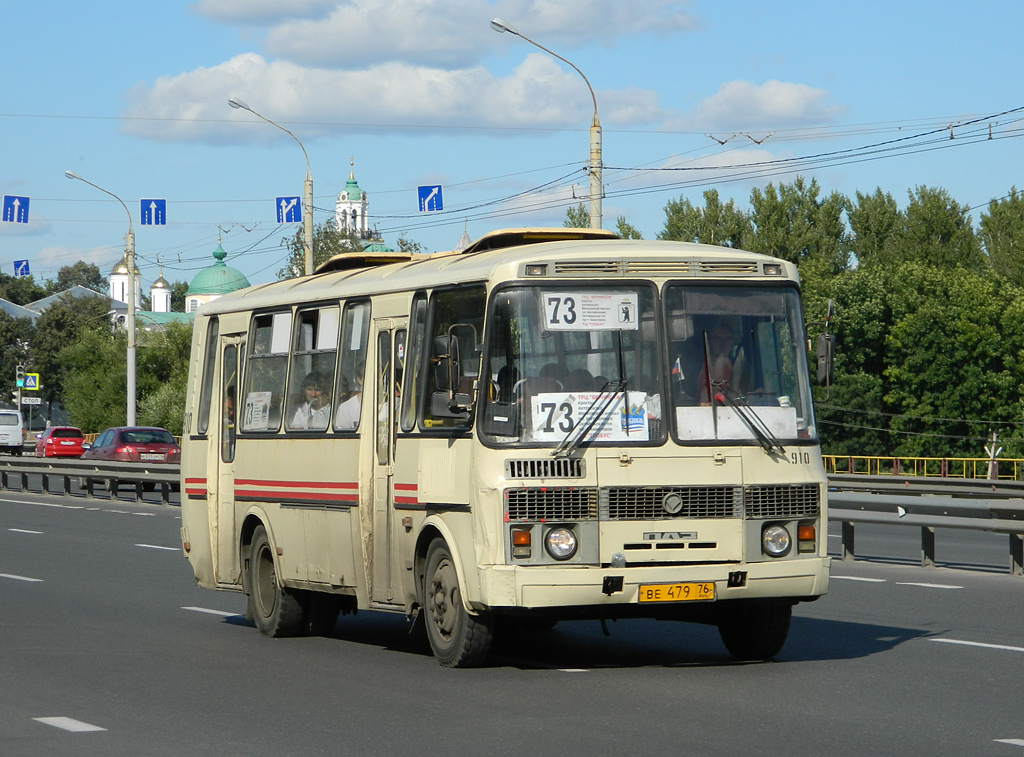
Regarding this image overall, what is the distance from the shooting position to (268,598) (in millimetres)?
12742

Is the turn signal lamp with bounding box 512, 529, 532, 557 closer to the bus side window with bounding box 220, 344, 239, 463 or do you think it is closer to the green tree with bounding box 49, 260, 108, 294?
the bus side window with bounding box 220, 344, 239, 463

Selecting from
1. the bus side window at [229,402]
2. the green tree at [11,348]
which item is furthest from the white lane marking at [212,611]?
the green tree at [11,348]

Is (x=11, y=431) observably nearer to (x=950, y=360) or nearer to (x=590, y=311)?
(x=950, y=360)

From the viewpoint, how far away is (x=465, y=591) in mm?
9797

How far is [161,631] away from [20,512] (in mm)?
19900

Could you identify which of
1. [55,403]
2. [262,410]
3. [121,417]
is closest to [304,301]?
[262,410]

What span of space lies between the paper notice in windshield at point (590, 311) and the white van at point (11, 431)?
62561 mm

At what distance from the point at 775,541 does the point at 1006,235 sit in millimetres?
81221

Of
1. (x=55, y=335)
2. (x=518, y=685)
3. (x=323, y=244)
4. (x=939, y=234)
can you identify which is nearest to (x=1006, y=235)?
(x=939, y=234)

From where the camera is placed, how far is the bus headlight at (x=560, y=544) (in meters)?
9.61

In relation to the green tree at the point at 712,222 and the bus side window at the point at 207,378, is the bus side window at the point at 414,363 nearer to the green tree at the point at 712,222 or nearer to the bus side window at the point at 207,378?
the bus side window at the point at 207,378

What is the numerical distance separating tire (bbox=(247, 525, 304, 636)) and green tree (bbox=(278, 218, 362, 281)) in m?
54.6

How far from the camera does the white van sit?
69.4 meters

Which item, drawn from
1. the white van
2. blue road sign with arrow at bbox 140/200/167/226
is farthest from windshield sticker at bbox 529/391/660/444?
the white van
